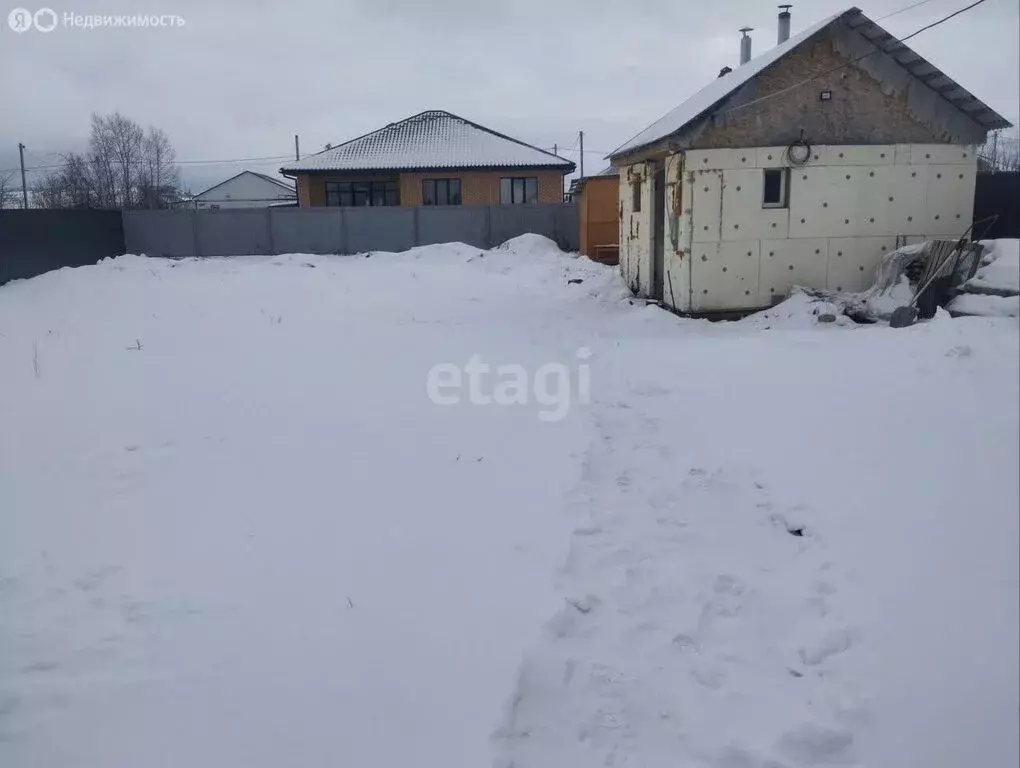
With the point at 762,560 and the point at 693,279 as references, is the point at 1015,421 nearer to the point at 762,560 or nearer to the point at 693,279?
the point at 762,560

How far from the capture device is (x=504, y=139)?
3316 cm

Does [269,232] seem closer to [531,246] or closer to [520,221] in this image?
[520,221]

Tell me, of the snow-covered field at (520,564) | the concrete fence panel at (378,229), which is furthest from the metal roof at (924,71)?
the concrete fence panel at (378,229)

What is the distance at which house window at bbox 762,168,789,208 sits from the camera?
1134cm

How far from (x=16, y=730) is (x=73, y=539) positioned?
160 centimetres

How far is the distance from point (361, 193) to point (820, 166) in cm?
2391

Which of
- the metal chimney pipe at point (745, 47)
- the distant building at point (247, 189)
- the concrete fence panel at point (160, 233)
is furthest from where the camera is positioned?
the distant building at point (247, 189)

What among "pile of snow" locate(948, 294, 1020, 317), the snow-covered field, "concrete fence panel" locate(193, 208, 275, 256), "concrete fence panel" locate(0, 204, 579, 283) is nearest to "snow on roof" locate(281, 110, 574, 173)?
"concrete fence panel" locate(193, 208, 275, 256)

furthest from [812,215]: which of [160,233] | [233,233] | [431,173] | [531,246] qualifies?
[431,173]

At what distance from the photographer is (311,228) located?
24.6m

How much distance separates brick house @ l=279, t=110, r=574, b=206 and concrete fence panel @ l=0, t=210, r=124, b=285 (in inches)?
382

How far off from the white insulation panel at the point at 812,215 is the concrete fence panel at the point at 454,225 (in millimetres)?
13687

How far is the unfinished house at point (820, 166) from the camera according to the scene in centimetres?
1098

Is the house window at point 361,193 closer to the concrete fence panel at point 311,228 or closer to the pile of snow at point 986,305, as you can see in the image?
the concrete fence panel at point 311,228
